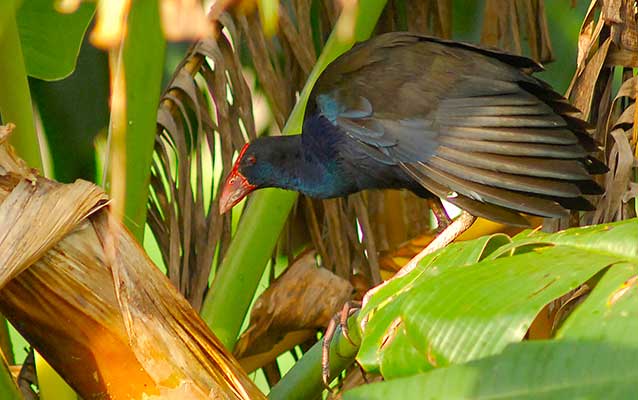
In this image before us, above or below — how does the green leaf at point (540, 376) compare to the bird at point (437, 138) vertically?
above

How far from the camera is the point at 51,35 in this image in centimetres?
186

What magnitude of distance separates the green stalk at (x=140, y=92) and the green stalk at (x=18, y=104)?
0.15 m

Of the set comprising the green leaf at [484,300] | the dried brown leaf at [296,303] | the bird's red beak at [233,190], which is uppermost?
the green leaf at [484,300]

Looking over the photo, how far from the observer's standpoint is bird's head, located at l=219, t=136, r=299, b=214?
194cm

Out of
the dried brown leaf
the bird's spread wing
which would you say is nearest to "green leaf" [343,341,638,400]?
the bird's spread wing


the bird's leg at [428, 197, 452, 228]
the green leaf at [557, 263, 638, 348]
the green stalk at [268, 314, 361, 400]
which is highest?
the green leaf at [557, 263, 638, 348]

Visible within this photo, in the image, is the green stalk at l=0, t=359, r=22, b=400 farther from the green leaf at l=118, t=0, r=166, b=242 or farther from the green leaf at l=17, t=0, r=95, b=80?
the green leaf at l=17, t=0, r=95, b=80

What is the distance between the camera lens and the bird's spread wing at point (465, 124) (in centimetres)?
145

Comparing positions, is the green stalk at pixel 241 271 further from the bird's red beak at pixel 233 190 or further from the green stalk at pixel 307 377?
the green stalk at pixel 307 377

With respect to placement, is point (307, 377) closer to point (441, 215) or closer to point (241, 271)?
point (241, 271)

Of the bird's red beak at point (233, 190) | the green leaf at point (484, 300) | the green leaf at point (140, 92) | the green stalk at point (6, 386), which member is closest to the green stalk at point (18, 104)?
the green leaf at point (140, 92)

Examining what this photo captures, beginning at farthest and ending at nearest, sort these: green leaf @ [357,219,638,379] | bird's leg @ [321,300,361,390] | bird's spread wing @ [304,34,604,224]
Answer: bird's spread wing @ [304,34,604,224], bird's leg @ [321,300,361,390], green leaf @ [357,219,638,379]

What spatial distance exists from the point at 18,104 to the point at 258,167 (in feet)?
1.91

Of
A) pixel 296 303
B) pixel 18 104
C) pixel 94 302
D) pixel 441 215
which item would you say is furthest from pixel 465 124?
pixel 94 302
